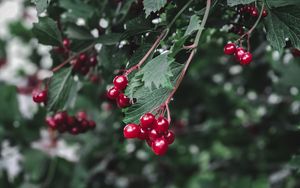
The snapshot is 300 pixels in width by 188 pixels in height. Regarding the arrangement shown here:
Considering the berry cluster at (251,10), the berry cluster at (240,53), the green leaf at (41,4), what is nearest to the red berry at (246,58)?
the berry cluster at (240,53)

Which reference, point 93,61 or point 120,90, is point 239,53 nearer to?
point 120,90

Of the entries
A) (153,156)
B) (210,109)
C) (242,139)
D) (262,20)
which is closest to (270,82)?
(210,109)

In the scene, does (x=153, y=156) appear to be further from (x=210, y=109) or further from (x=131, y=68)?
(x=131, y=68)

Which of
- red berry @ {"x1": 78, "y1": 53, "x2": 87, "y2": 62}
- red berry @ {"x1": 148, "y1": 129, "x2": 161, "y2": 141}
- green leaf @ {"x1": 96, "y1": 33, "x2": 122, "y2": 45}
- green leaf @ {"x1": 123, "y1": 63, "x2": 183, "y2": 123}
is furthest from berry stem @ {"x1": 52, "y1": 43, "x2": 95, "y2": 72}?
red berry @ {"x1": 148, "y1": 129, "x2": 161, "y2": 141}

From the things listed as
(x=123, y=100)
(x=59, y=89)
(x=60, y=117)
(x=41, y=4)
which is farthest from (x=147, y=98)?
(x=60, y=117)

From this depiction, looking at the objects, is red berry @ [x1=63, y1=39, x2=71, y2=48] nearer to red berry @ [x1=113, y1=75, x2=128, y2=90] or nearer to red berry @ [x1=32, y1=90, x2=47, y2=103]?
red berry @ [x1=32, y1=90, x2=47, y2=103]

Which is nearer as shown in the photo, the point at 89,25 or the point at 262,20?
the point at 262,20
